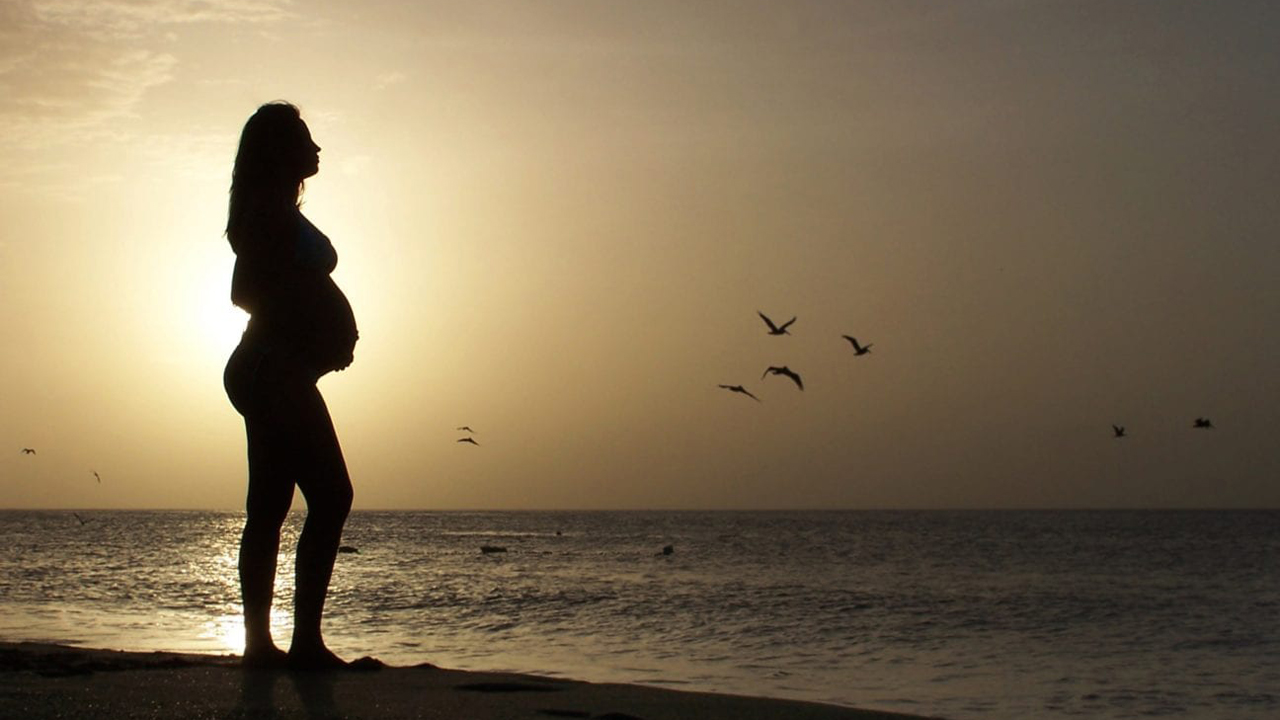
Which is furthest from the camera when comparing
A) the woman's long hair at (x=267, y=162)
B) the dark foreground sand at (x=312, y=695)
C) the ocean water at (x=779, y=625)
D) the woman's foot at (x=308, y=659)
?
the ocean water at (x=779, y=625)

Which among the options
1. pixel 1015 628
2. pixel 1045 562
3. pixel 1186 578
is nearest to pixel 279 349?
pixel 1015 628

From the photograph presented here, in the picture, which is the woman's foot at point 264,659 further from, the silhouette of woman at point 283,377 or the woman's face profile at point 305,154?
the woman's face profile at point 305,154

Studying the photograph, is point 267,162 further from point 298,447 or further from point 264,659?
point 264,659

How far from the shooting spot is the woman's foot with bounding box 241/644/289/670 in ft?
15.6

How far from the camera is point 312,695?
13.1 feet

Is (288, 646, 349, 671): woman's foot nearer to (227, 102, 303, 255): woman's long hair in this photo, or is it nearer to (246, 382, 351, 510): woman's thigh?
(246, 382, 351, 510): woman's thigh

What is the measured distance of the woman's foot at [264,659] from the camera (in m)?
4.76

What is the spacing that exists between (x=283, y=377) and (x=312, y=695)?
128cm

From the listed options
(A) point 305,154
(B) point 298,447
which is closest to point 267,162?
(A) point 305,154

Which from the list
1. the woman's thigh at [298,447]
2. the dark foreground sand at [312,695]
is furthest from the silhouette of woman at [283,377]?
the dark foreground sand at [312,695]

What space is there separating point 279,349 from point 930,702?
1038cm

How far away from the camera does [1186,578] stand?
4691 cm

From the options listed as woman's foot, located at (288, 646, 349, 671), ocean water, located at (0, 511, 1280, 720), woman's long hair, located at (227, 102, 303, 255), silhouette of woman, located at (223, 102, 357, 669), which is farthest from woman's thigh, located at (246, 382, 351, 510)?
ocean water, located at (0, 511, 1280, 720)

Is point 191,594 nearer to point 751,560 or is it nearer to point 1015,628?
point 1015,628
